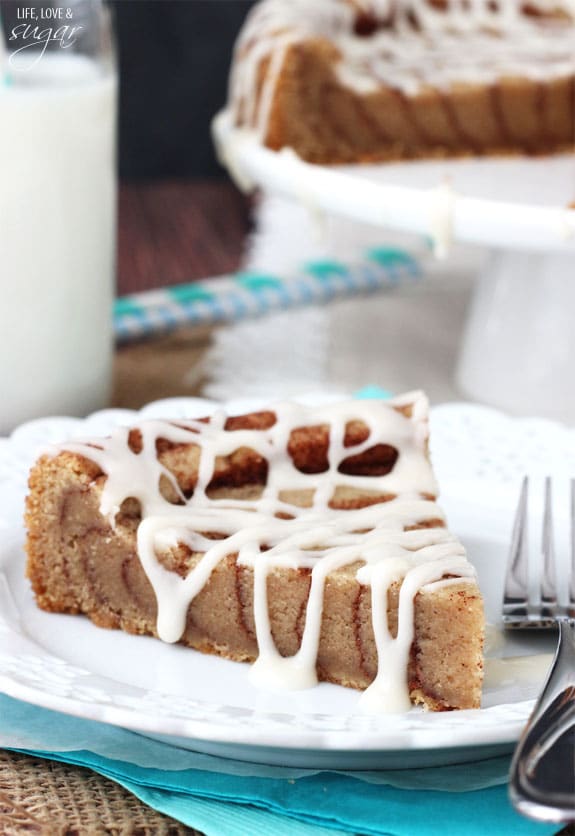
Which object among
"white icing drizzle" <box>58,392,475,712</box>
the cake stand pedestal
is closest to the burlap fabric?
"white icing drizzle" <box>58,392,475,712</box>

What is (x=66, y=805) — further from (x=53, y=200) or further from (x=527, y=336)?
(x=527, y=336)

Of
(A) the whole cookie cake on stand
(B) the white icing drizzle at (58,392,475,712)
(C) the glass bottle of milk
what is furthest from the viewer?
(A) the whole cookie cake on stand

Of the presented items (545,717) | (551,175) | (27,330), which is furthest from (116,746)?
(551,175)

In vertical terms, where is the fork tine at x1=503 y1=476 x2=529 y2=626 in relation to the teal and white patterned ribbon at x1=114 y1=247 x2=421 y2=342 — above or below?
above

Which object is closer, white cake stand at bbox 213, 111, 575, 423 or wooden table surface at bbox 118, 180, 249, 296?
white cake stand at bbox 213, 111, 575, 423

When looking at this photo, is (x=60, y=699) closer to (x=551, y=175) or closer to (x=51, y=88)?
(x=51, y=88)

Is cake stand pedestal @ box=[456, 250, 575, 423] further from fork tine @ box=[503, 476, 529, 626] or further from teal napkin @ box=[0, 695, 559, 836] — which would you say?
teal napkin @ box=[0, 695, 559, 836]

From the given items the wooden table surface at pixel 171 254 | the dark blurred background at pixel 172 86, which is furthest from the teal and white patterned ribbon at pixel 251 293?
the dark blurred background at pixel 172 86
